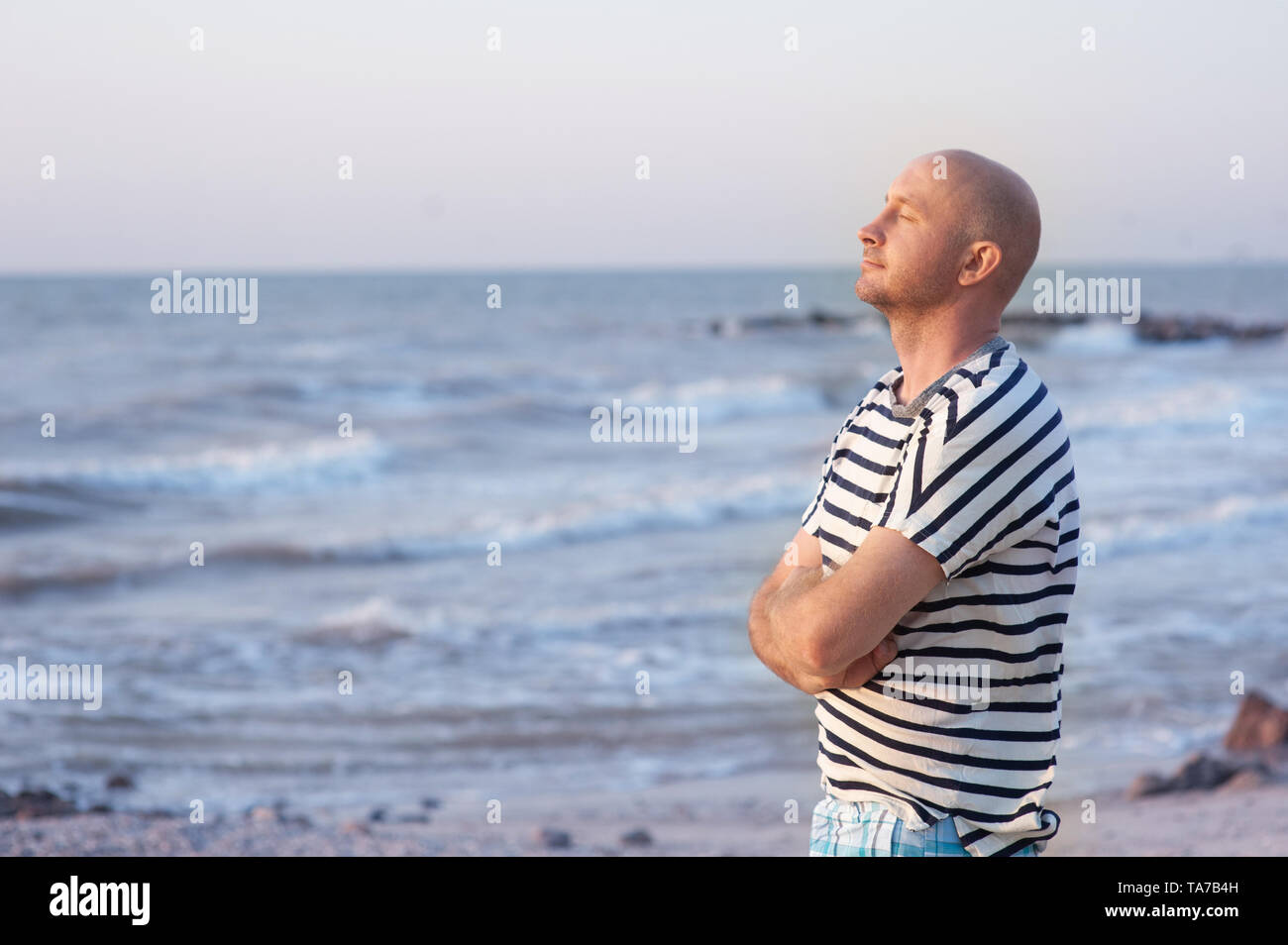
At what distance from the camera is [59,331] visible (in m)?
36.8

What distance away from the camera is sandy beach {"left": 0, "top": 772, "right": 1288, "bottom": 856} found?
16.2 feet

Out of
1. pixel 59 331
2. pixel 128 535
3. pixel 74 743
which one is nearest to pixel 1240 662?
pixel 74 743

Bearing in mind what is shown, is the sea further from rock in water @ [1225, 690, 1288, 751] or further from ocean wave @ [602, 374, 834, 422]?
rock in water @ [1225, 690, 1288, 751]

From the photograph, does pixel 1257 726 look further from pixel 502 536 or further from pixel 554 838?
pixel 502 536

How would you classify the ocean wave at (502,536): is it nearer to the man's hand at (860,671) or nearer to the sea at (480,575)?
the sea at (480,575)

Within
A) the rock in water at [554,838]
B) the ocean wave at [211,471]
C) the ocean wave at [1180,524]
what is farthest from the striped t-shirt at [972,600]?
the ocean wave at [211,471]

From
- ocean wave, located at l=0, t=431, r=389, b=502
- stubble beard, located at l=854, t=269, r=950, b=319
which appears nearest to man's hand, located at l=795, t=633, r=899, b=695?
stubble beard, located at l=854, t=269, r=950, b=319

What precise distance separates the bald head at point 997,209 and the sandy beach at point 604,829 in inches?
145

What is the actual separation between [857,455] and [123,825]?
438 cm

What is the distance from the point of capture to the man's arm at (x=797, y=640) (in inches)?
72.0

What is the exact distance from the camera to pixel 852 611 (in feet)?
5.65

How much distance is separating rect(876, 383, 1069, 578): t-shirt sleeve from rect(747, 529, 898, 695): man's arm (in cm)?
18
